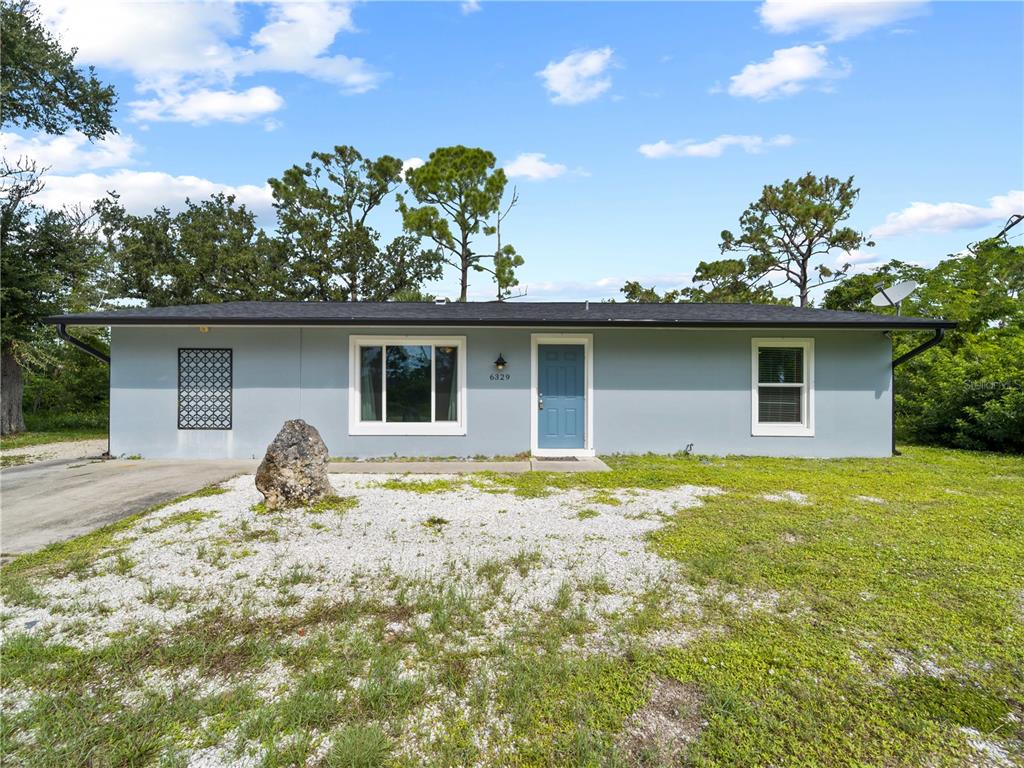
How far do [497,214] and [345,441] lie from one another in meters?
17.2

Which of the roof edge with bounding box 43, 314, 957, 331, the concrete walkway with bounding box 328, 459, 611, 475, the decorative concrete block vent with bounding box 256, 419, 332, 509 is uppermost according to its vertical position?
the roof edge with bounding box 43, 314, 957, 331

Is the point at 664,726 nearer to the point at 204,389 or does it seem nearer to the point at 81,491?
the point at 81,491

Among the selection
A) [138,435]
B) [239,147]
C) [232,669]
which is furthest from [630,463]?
[239,147]

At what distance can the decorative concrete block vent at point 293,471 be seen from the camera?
5090 millimetres

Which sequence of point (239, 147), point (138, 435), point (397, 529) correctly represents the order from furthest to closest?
point (239, 147) → point (138, 435) → point (397, 529)

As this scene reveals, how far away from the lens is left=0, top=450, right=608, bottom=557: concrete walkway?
4.54 metres

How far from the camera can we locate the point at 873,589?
314cm

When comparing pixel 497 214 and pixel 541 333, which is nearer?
pixel 541 333

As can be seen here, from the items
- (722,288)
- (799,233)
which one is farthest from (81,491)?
(799,233)

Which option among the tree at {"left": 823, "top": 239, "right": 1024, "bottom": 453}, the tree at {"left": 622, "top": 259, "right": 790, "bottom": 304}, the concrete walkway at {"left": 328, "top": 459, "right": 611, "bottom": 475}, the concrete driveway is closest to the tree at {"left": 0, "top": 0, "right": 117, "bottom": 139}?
the concrete driveway

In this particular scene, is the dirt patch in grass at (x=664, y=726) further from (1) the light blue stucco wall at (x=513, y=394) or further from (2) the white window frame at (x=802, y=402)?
(2) the white window frame at (x=802, y=402)

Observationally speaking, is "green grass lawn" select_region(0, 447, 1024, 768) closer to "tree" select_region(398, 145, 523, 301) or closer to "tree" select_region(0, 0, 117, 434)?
"tree" select_region(0, 0, 117, 434)

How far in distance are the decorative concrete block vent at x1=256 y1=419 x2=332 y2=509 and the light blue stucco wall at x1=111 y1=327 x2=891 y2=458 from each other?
302 cm

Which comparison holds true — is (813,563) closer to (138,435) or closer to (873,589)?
(873,589)
